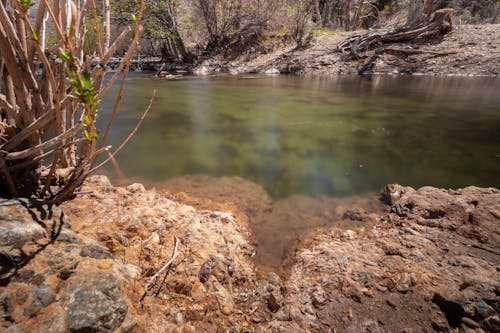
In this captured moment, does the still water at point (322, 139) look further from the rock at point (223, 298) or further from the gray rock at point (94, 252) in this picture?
the gray rock at point (94, 252)

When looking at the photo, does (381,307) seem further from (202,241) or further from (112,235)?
(112,235)

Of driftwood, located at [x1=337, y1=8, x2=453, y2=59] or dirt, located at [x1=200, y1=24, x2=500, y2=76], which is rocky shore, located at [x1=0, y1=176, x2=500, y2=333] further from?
driftwood, located at [x1=337, y1=8, x2=453, y2=59]

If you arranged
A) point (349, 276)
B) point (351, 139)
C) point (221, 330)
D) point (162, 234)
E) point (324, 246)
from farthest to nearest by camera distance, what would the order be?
1. point (351, 139)
2. point (324, 246)
3. point (162, 234)
4. point (349, 276)
5. point (221, 330)

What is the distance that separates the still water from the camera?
12.8 feet

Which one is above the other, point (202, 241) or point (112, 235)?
point (112, 235)

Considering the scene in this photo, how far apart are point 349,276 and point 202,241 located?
1.14 metres

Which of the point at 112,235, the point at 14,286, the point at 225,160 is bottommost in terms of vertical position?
the point at 225,160

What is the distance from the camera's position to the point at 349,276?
181 cm

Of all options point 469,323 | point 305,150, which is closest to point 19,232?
point 469,323

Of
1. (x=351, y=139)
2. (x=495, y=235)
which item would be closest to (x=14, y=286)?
(x=495, y=235)

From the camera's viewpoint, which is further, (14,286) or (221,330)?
(221,330)

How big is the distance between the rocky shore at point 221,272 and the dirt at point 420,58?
15198mm

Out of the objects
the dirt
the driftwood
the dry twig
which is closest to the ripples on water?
the dry twig

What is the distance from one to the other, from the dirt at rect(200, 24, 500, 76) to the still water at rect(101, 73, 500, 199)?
4945 millimetres
